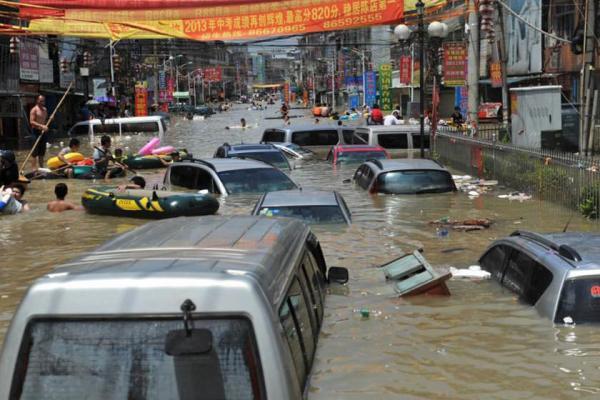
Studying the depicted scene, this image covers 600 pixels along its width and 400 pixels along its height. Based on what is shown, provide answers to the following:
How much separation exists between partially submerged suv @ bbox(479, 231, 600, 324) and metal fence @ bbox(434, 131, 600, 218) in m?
7.78

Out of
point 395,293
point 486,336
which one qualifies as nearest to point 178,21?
point 395,293

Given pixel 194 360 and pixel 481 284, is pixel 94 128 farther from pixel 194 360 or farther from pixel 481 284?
pixel 194 360

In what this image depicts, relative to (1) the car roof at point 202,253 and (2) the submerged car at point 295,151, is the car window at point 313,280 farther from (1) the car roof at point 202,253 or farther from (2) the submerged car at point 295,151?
(2) the submerged car at point 295,151

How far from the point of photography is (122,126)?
152 feet

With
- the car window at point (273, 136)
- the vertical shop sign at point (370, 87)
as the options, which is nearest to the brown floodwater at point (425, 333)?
the car window at point (273, 136)

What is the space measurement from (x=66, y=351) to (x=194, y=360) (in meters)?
0.53

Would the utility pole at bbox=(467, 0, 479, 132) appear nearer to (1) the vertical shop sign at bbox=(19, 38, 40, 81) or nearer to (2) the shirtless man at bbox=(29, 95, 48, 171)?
(2) the shirtless man at bbox=(29, 95, 48, 171)

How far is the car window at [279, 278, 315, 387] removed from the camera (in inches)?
156

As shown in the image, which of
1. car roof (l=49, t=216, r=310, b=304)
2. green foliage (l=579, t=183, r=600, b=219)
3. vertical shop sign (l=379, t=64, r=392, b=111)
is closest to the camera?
car roof (l=49, t=216, r=310, b=304)

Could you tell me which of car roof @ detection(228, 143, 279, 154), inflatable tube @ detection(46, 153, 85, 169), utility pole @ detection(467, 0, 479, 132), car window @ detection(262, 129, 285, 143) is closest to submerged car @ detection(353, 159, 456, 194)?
car roof @ detection(228, 143, 279, 154)

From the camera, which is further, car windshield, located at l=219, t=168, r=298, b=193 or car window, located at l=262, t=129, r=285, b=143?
car window, located at l=262, t=129, r=285, b=143

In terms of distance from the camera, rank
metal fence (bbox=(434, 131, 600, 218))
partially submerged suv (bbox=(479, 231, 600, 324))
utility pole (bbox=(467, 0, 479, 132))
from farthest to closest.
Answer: utility pole (bbox=(467, 0, 479, 132)) → metal fence (bbox=(434, 131, 600, 218)) → partially submerged suv (bbox=(479, 231, 600, 324))

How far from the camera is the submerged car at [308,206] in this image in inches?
456

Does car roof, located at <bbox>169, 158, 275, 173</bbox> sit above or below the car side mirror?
above
